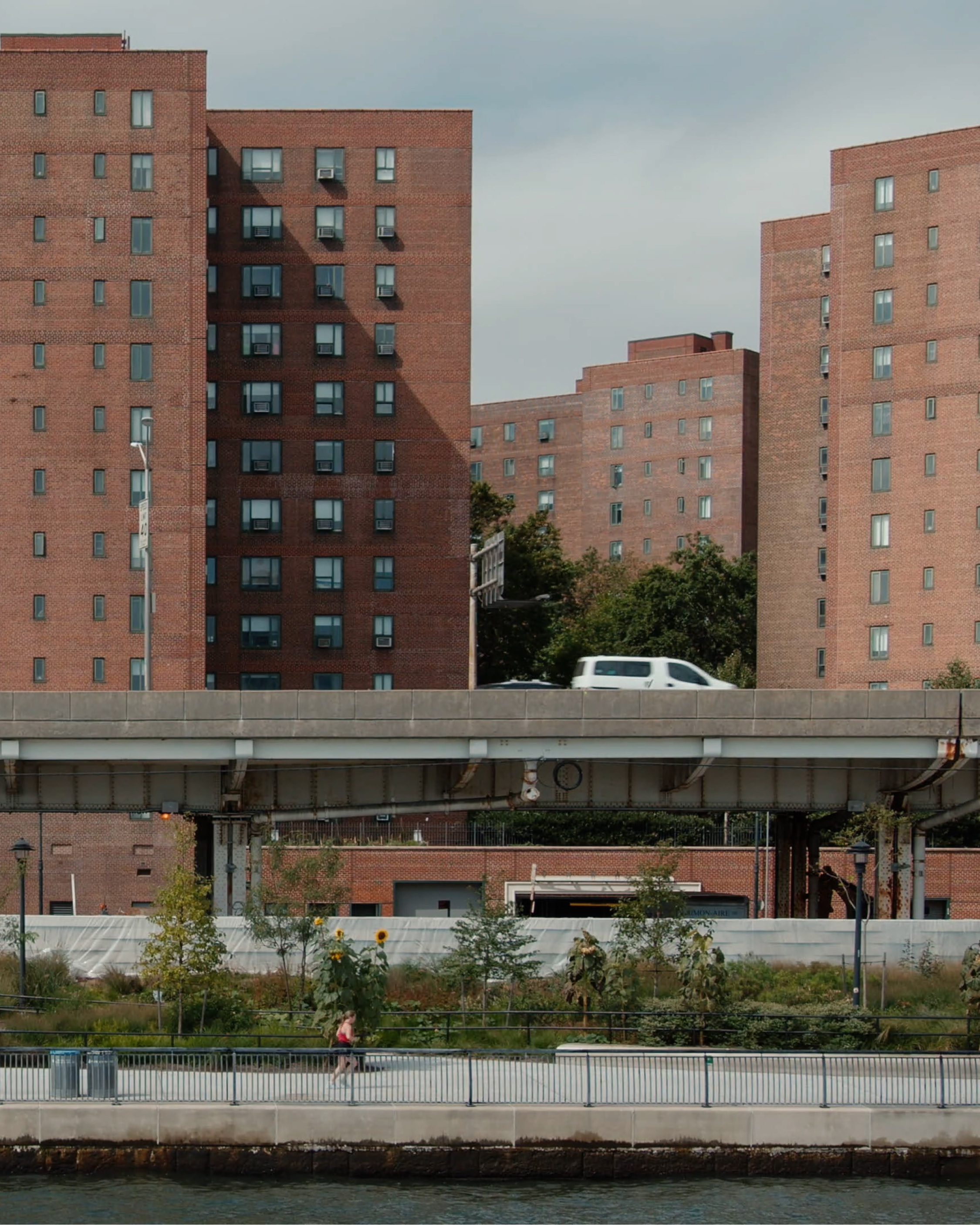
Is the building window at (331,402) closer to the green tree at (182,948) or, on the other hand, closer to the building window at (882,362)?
the building window at (882,362)

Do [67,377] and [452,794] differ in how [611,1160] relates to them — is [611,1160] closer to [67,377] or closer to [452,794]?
[452,794]

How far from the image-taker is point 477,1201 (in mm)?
30766

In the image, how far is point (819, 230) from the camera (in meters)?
115

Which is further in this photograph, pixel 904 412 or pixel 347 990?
pixel 904 412

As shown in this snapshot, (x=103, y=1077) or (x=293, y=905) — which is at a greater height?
(x=293, y=905)

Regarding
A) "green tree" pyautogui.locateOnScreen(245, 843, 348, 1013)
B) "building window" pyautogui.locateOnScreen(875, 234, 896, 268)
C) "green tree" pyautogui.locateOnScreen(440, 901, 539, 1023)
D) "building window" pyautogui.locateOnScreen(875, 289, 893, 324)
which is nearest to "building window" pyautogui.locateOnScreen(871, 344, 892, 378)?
"building window" pyautogui.locateOnScreen(875, 289, 893, 324)

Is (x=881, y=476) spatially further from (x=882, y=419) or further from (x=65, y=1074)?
(x=65, y=1074)

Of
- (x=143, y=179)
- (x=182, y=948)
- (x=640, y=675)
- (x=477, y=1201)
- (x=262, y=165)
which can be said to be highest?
(x=262, y=165)

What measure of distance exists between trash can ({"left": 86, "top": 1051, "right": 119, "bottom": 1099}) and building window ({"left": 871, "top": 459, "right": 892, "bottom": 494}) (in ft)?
232

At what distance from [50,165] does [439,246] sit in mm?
18231

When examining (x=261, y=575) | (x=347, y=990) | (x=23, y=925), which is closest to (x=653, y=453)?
(x=261, y=575)

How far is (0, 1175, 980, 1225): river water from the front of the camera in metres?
29.8

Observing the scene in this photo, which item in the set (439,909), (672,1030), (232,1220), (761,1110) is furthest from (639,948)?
(439,909)

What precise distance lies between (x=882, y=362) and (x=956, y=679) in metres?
17.6
